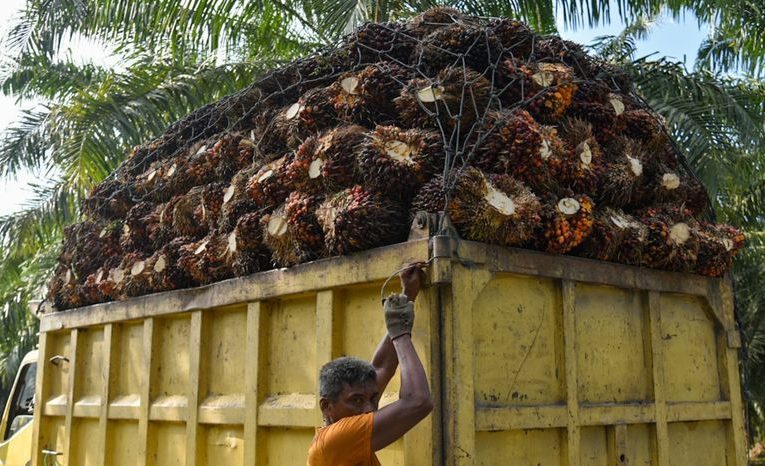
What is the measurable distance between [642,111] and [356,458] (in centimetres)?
237

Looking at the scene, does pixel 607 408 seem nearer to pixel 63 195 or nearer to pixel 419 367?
pixel 419 367

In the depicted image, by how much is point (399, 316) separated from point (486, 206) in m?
0.57

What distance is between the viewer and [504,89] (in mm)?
3342

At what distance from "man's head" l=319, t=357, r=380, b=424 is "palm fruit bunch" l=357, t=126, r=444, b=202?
31.5 inches

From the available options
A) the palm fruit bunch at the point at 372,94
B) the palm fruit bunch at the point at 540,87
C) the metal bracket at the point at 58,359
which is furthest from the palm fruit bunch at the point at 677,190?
the metal bracket at the point at 58,359

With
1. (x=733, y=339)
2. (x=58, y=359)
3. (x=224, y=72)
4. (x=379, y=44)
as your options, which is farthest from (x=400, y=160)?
(x=224, y=72)

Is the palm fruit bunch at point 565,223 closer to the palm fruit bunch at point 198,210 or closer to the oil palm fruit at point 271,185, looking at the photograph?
the oil palm fruit at point 271,185

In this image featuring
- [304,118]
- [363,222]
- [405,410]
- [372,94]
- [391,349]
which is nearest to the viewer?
[405,410]

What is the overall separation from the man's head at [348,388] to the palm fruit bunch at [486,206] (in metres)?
0.66

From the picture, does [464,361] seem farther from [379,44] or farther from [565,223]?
[379,44]

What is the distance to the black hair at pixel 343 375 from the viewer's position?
2598 mm

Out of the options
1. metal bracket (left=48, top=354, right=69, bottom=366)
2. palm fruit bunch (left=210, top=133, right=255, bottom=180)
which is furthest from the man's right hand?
metal bracket (left=48, top=354, right=69, bottom=366)

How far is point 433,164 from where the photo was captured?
10.3ft

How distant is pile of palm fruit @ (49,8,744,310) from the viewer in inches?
122
